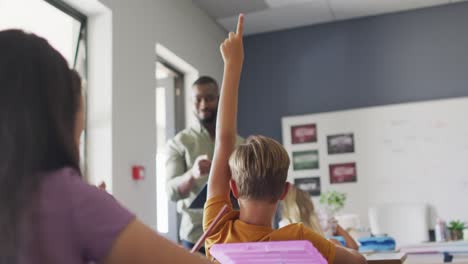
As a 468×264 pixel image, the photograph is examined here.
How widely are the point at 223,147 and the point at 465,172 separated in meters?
4.11

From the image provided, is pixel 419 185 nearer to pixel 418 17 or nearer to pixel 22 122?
pixel 418 17

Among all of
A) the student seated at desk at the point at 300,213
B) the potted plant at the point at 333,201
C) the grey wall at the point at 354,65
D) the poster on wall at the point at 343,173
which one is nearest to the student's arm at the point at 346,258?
the student seated at desk at the point at 300,213

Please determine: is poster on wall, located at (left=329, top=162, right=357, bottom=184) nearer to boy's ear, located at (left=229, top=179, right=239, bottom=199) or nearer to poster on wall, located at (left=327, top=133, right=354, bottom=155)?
poster on wall, located at (left=327, top=133, right=354, bottom=155)

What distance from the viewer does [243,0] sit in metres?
4.71

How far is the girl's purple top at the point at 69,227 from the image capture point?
57cm

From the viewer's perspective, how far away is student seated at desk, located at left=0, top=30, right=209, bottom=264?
1.86ft

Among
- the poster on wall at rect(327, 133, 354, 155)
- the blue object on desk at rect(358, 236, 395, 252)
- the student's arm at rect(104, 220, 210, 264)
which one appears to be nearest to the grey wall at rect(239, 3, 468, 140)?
the poster on wall at rect(327, 133, 354, 155)

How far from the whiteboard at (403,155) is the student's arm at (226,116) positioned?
3973 millimetres

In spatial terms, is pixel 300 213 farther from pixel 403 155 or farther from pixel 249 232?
pixel 403 155

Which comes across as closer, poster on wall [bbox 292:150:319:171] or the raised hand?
the raised hand

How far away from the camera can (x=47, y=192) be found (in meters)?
0.58

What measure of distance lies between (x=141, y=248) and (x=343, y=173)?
15.2ft

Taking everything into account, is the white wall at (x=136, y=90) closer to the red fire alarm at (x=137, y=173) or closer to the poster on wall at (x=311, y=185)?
the red fire alarm at (x=137, y=173)

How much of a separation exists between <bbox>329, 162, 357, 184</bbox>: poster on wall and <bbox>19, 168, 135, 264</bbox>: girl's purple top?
462cm
